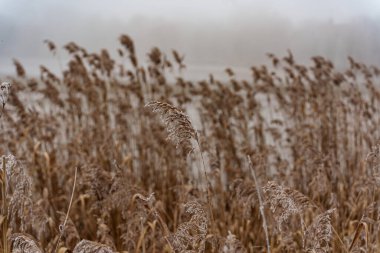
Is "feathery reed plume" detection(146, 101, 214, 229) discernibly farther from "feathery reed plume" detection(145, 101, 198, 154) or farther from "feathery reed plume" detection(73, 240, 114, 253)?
"feathery reed plume" detection(73, 240, 114, 253)

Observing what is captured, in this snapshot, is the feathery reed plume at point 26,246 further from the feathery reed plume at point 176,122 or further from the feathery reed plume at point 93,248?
the feathery reed plume at point 176,122

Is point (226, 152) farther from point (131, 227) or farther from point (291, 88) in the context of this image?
point (131, 227)

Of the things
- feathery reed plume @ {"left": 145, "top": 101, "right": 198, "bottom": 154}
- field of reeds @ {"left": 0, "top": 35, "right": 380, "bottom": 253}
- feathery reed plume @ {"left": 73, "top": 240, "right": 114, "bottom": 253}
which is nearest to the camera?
feathery reed plume @ {"left": 73, "top": 240, "right": 114, "bottom": 253}

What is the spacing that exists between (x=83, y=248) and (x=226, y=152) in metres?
2.73

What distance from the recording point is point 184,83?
4145 millimetres

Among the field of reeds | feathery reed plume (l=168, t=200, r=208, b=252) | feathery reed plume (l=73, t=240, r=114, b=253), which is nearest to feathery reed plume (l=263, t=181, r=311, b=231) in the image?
feathery reed plume (l=168, t=200, r=208, b=252)

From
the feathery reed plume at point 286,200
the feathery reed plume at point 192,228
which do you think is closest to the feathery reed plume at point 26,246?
the feathery reed plume at point 192,228

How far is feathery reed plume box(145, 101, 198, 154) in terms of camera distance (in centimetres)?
136

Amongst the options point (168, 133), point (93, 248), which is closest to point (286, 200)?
point (93, 248)

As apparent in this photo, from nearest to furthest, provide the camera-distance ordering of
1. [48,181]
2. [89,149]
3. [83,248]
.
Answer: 1. [83,248]
2. [48,181]
3. [89,149]

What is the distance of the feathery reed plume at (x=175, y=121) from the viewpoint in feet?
4.47

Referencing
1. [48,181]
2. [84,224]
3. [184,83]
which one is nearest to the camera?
[84,224]

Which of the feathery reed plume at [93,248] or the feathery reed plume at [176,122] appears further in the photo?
the feathery reed plume at [176,122]

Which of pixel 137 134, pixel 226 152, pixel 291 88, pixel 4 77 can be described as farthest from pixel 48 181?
pixel 291 88
